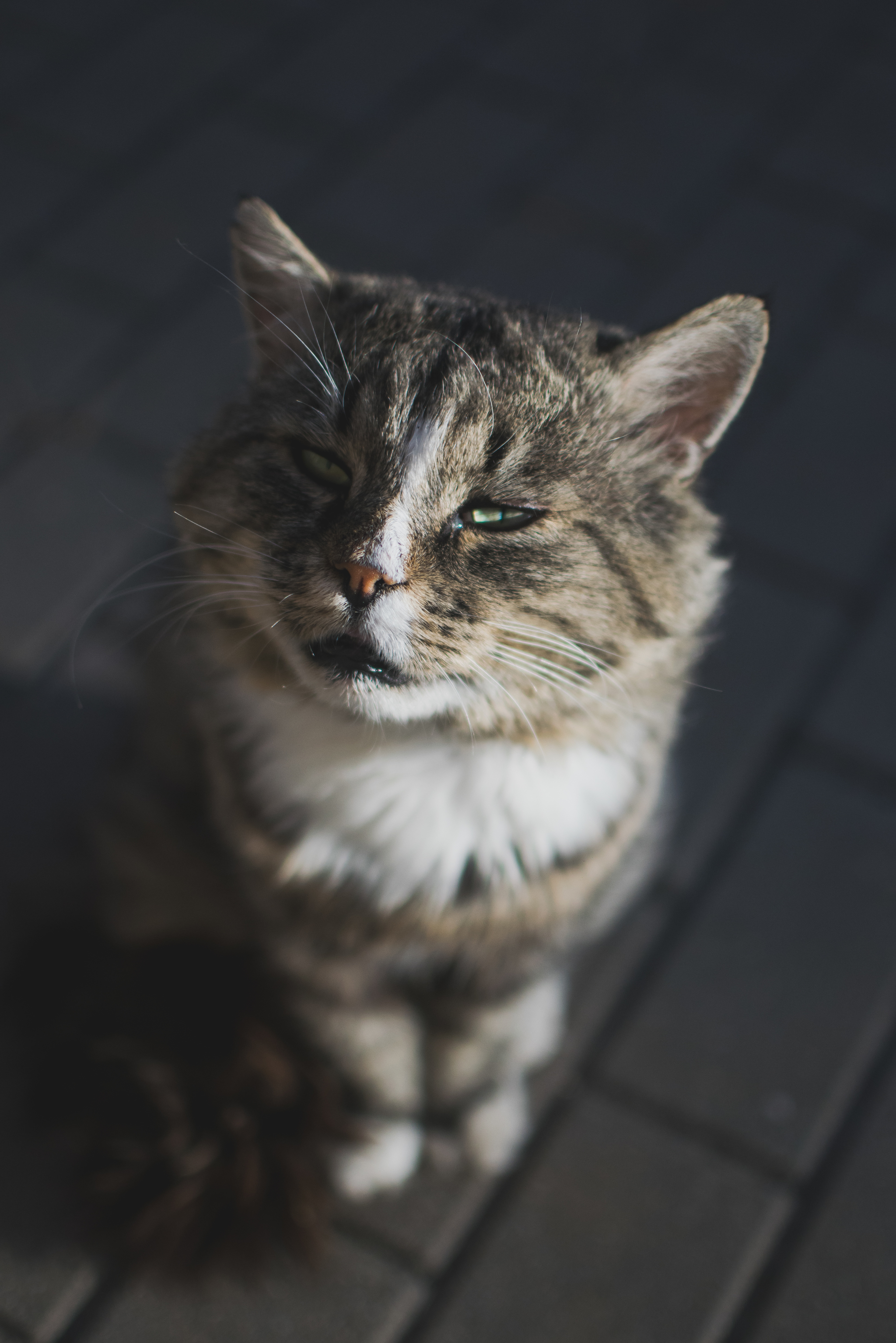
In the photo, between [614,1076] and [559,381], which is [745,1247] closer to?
[614,1076]

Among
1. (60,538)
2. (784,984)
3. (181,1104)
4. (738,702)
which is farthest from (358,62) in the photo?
(181,1104)

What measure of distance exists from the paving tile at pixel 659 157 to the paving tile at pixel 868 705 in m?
1.19

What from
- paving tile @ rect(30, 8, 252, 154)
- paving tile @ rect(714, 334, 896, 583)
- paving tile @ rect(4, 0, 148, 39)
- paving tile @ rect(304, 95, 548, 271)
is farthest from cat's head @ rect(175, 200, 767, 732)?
paving tile @ rect(4, 0, 148, 39)

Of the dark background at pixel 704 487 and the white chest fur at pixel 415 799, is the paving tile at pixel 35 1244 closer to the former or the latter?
the dark background at pixel 704 487

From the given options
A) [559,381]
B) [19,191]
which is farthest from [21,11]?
[559,381]

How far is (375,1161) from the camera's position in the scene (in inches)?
57.6

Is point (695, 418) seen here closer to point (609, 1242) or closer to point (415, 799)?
point (415, 799)

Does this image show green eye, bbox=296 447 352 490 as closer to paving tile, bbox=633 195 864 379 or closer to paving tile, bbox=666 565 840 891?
paving tile, bbox=666 565 840 891

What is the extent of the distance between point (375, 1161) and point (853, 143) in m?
2.75

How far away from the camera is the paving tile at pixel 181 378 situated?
2209 millimetres

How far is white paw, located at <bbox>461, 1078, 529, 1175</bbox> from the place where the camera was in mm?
1491

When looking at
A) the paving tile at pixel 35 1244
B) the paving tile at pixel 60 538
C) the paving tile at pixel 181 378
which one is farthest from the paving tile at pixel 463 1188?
the paving tile at pixel 181 378

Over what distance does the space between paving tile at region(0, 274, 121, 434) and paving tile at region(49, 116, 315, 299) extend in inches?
4.1

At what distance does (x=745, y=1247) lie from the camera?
143 centimetres
